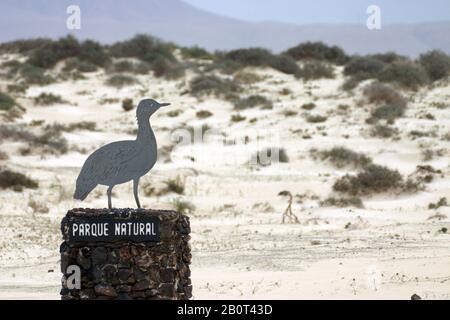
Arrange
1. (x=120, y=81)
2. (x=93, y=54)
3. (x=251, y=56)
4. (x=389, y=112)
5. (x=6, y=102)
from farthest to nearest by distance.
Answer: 1. (x=251, y=56)
2. (x=93, y=54)
3. (x=120, y=81)
4. (x=6, y=102)
5. (x=389, y=112)

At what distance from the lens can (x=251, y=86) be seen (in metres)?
47.5

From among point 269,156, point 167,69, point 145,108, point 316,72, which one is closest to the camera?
point 145,108

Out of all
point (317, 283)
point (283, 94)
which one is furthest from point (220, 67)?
point (317, 283)

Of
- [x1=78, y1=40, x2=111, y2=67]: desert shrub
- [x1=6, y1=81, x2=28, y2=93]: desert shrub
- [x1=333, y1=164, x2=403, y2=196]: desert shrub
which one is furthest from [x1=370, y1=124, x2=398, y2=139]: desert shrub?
[x1=78, y1=40, x2=111, y2=67]: desert shrub

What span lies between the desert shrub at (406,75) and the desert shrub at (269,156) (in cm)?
1157

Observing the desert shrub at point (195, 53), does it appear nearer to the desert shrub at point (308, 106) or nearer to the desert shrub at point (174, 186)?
the desert shrub at point (308, 106)

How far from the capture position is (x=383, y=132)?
34.3 m

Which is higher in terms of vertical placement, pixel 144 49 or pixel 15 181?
pixel 144 49

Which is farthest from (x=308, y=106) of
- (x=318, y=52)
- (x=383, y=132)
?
(x=318, y=52)

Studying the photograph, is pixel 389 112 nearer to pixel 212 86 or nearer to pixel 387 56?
pixel 212 86

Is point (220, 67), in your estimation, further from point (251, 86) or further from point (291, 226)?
point (291, 226)

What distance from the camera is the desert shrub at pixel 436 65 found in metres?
44.5

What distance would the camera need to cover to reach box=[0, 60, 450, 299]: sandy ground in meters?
14.3

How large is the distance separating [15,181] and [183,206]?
4959 mm
